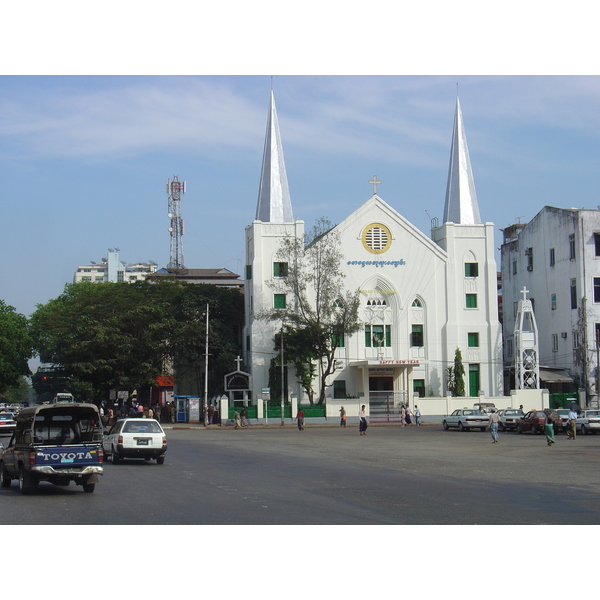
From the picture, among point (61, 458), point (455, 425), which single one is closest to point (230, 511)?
point (61, 458)

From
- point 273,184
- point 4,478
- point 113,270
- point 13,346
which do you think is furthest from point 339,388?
point 113,270

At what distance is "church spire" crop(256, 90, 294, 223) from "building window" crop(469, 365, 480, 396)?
59.9 ft

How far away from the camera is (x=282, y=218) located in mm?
61812

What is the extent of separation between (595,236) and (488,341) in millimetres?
11132

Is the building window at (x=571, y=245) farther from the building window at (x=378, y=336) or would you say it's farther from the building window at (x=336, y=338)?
the building window at (x=336, y=338)

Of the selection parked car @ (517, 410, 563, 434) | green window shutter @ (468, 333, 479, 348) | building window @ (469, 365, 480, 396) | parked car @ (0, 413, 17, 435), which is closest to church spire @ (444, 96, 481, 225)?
green window shutter @ (468, 333, 479, 348)

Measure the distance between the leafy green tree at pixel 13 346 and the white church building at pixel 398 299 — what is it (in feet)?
86.8

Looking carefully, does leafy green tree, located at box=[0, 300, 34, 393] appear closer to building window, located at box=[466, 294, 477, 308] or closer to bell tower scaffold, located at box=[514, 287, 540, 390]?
building window, located at box=[466, 294, 477, 308]

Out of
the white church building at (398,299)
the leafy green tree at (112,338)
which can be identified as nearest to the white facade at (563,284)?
the white church building at (398,299)

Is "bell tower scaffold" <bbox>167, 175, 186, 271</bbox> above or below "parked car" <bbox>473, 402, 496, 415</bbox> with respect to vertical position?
above

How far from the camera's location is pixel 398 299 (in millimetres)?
60562

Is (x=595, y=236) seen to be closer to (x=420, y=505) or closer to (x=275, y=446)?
(x=275, y=446)

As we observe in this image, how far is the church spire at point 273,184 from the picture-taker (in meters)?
61.9

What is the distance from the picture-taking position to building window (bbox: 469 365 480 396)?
60.0m
